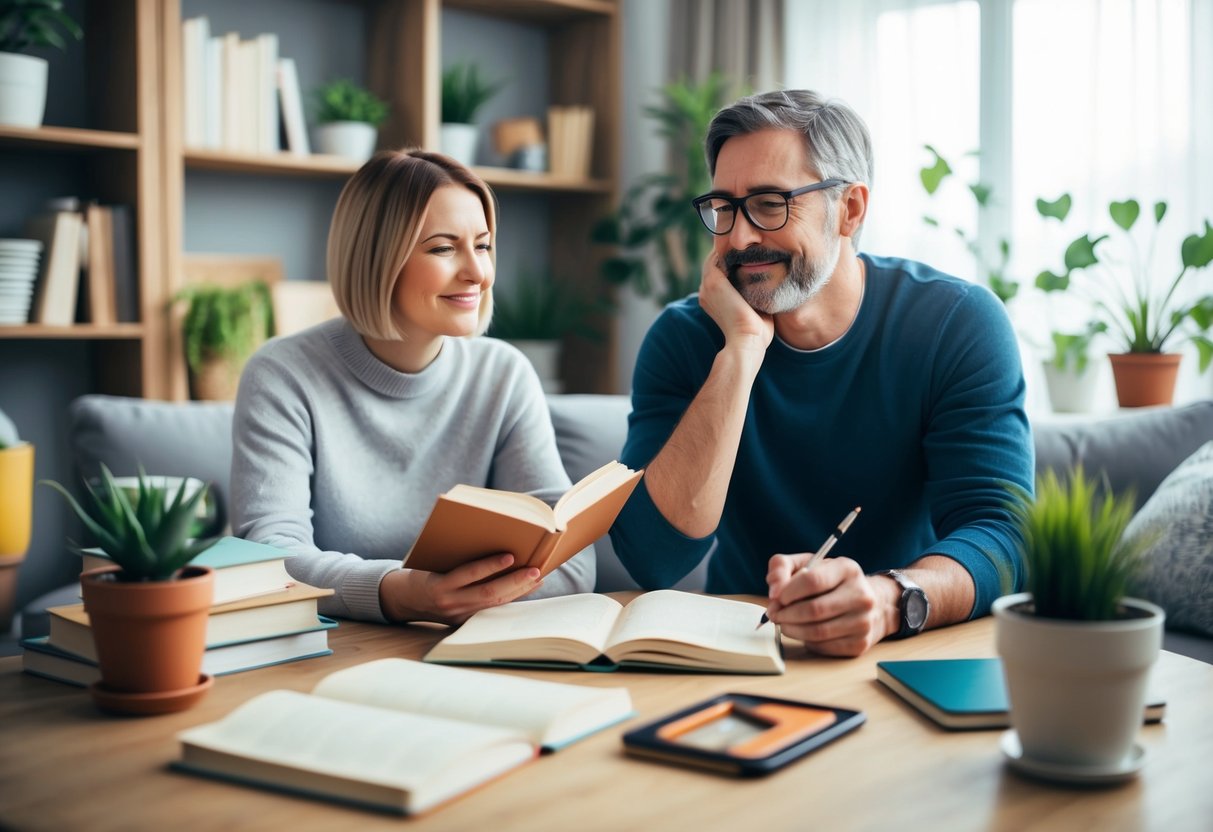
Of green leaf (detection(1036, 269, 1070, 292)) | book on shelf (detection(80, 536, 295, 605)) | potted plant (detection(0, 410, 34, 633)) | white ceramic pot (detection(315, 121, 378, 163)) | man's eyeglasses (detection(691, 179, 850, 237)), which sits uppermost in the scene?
white ceramic pot (detection(315, 121, 378, 163))

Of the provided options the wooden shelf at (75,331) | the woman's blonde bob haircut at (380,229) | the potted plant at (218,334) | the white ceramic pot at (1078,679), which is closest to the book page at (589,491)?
the white ceramic pot at (1078,679)

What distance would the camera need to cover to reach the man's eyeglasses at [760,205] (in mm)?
1715

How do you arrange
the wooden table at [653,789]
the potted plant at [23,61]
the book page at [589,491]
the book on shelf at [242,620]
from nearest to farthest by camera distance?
1. the wooden table at [653,789]
2. the book on shelf at [242,620]
3. the book page at [589,491]
4. the potted plant at [23,61]

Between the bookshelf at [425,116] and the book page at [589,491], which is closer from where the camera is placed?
the book page at [589,491]

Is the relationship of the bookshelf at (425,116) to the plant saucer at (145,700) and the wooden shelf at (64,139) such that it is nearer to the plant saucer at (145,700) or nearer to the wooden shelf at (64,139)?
the wooden shelf at (64,139)

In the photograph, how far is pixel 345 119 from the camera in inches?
132

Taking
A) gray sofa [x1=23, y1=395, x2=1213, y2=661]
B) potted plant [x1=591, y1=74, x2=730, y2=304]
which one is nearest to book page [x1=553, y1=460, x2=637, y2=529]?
gray sofa [x1=23, y1=395, x2=1213, y2=661]

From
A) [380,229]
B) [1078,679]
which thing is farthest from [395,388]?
[1078,679]

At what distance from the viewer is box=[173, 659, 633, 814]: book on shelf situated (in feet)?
2.54

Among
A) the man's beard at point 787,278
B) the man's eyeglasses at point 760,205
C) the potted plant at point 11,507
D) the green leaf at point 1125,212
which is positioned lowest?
the potted plant at point 11,507

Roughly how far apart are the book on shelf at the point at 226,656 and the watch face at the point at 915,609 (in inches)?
23.7

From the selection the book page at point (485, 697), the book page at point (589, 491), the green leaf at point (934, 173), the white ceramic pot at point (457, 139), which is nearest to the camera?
the book page at point (485, 697)

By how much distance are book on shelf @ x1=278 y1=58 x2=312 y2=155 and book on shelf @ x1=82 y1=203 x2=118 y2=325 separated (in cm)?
57

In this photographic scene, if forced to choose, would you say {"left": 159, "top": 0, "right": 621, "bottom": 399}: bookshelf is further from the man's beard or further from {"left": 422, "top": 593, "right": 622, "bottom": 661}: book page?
{"left": 422, "top": 593, "right": 622, "bottom": 661}: book page
